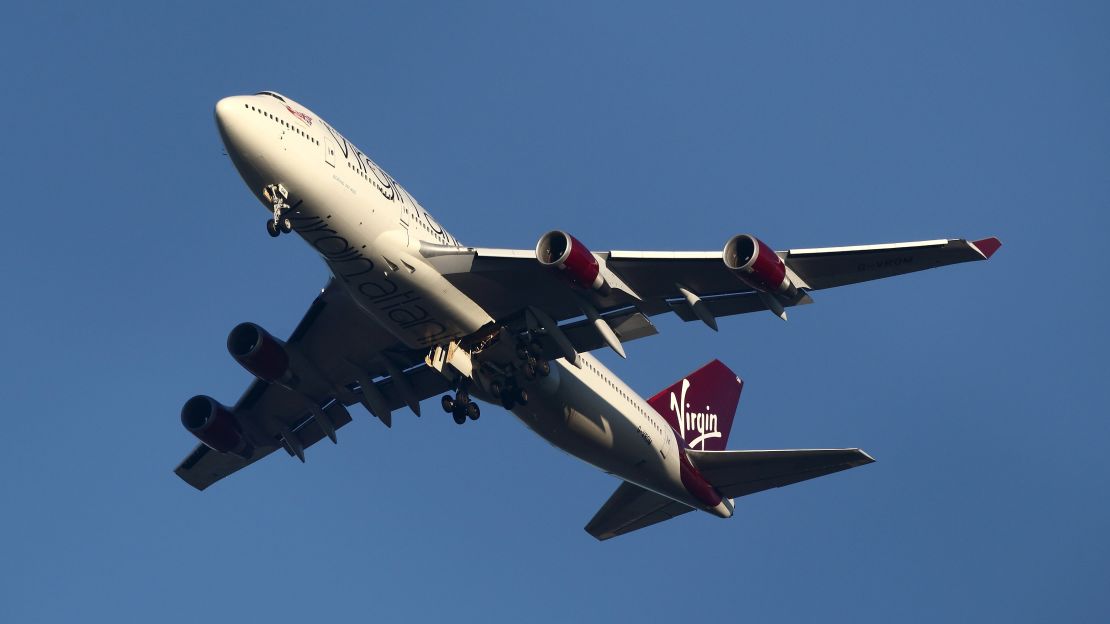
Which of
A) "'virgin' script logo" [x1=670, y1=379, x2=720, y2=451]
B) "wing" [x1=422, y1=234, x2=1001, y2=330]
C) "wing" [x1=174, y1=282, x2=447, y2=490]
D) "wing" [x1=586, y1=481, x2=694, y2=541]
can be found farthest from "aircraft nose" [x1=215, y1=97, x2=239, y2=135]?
"'virgin' script logo" [x1=670, y1=379, x2=720, y2=451]

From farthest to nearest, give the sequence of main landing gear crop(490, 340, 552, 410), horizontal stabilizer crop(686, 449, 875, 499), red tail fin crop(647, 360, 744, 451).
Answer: red tail fin crop(647, 360, 744, 451) → horizontal stabilizer crop(686, 449, 875, 499) → main landing gear crop(490, 340, 552, 410)

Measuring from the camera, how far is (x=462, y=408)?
3744 cm

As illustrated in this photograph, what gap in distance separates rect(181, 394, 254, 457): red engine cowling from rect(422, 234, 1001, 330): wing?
36.3 feet

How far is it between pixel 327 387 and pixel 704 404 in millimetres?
13388

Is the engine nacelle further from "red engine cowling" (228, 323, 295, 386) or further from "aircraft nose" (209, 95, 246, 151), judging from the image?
"red engine cowling" (228, 323, 295, 386)

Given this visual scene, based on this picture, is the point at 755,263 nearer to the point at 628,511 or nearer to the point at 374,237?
the point at 374,237

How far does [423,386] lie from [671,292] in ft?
29.5

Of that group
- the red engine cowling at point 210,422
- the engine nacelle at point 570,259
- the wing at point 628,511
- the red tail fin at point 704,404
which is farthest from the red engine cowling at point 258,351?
the red tail fin at point 704,404

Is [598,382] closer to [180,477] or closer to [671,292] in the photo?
[671,292]

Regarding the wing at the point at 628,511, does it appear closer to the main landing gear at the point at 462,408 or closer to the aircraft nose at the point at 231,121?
the main landing gear at the point at 462,408

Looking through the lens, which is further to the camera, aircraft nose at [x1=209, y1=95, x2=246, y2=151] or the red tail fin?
the red tail fin

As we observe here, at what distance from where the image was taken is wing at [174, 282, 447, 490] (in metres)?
38.0


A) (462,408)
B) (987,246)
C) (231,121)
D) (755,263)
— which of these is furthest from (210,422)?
(987,246)

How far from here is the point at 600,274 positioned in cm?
3325
